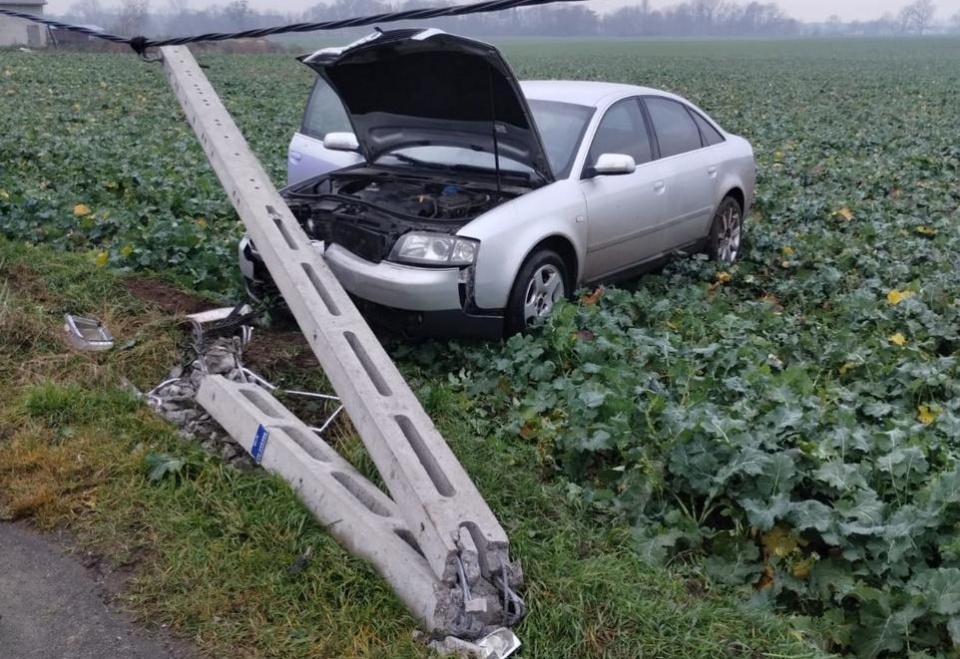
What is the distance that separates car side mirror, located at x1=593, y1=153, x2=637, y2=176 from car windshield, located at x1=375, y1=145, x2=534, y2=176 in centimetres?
46

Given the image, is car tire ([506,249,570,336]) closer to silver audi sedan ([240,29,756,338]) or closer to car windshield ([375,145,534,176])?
silver audi sedan ([240,29,756,338])

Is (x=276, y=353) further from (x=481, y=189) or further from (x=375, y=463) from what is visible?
(x=375, y=463)

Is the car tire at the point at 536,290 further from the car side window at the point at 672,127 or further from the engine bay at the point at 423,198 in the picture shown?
the car side window at the point at 672,127

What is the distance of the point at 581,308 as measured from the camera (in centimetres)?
609

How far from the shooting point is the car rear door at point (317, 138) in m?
8.12

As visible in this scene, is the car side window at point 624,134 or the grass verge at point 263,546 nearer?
the grass verge at point 263,546

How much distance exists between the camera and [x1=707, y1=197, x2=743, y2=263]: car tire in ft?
26.4

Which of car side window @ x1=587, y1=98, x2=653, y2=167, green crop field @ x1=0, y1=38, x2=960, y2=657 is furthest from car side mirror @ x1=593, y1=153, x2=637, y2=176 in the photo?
green crop field @ x1=0, y1=38, x2=960, y2=657

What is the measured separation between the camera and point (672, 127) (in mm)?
7656

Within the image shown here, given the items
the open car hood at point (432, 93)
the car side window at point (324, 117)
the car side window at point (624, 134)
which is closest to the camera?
the open car hood at point (432, 93)

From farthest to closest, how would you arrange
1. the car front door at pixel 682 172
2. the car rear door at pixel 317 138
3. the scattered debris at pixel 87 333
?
the car rear door at pixel 317 138 < the car front door at pixel 682 172 < the scattered debris at pixel 87 333

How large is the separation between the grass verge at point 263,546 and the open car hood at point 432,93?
1.93 m

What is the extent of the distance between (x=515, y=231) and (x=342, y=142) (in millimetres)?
2223

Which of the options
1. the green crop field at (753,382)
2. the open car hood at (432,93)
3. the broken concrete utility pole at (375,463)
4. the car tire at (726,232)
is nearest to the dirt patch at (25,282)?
the green crop field at (753,382)
